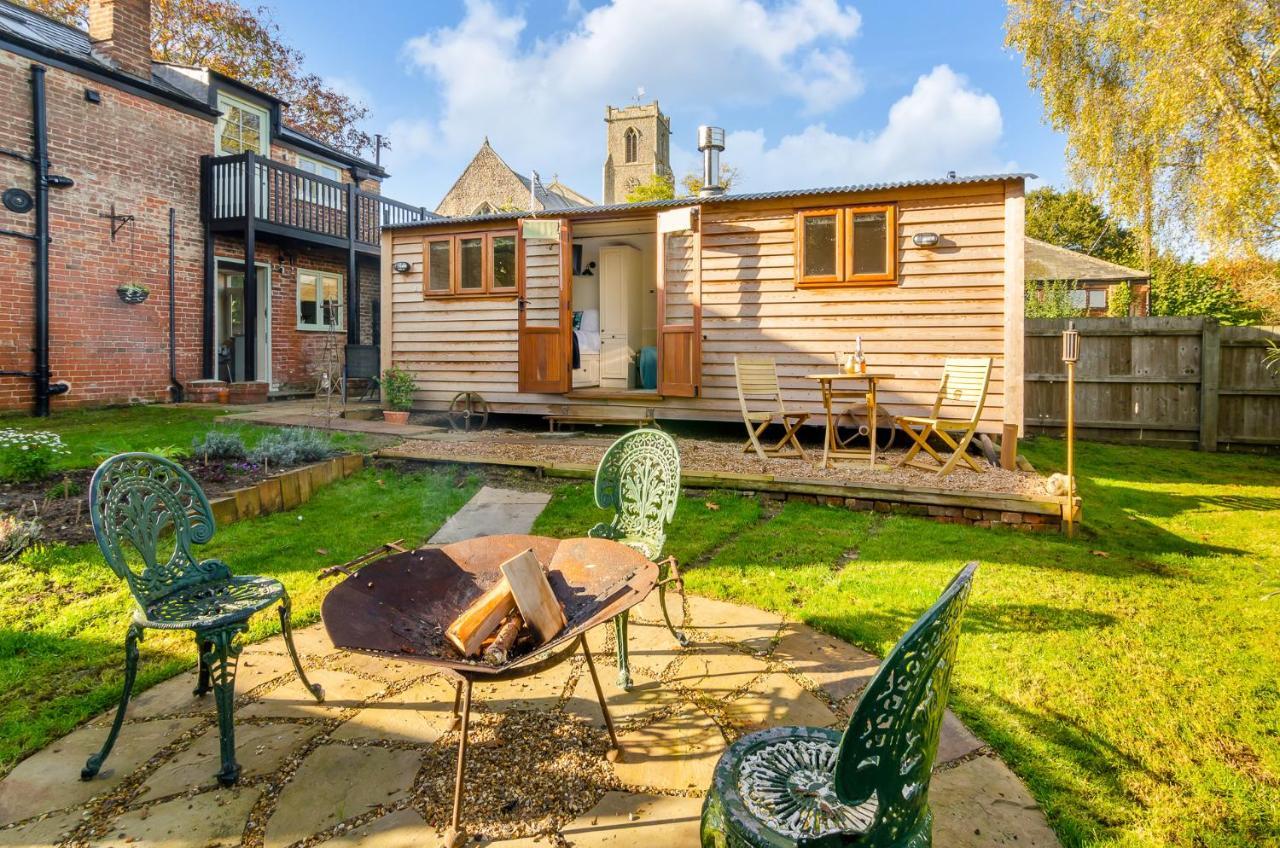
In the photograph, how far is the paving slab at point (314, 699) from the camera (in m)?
2.32

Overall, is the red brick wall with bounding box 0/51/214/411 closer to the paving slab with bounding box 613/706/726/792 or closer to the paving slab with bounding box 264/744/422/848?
the paving slab with bounding box 264/744/422/848

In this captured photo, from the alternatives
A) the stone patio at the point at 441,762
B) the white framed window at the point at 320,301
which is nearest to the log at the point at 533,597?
the stone patio at the point at 441,762

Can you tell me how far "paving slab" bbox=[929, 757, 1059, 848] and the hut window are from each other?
6047 mm

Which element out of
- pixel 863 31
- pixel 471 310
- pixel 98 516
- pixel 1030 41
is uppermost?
pixel 863 31

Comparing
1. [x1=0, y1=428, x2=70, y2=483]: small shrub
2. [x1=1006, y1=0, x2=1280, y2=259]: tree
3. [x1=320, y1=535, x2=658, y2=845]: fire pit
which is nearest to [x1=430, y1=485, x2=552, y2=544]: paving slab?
[x1=320, y1=535, x2=658, y2=845]: fire pit

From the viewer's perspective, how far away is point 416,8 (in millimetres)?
10430

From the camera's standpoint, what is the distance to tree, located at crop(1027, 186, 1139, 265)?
28922mm

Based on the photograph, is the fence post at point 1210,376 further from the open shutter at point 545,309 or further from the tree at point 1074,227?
the tree at point 1074,227

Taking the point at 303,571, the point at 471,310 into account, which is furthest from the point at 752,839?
the point at 471,310

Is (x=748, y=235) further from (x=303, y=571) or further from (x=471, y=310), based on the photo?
(x=303, y=571)

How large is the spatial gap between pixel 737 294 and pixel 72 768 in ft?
22.7

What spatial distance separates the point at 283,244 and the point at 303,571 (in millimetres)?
10569

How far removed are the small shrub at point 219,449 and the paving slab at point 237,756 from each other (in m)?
3.86

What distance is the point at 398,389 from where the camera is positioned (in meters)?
9.01
